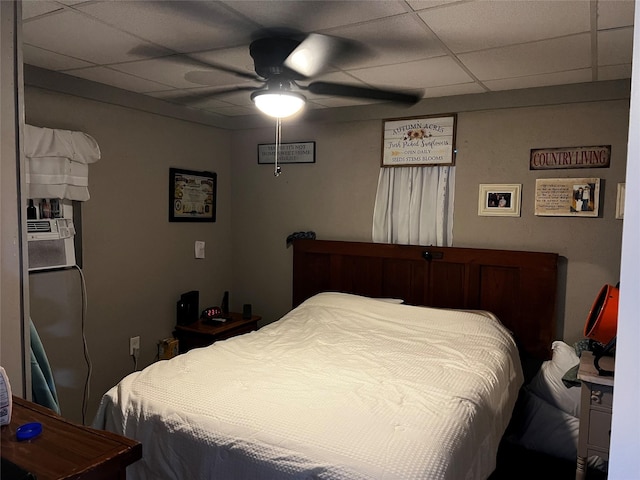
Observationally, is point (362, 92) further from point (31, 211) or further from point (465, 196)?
point (31, 211)

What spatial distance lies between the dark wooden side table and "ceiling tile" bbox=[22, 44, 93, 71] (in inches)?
84.2

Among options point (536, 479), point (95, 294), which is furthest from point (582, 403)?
point (95, 294)

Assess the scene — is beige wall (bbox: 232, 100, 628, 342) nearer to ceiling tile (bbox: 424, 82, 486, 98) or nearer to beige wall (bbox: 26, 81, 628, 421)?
beige wall (bbox: 26, 81, 628, 421)

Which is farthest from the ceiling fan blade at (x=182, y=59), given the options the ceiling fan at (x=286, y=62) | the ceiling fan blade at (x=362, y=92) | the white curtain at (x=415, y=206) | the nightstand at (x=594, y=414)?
the nightstand at (x=594, y=414)

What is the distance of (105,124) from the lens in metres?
3.13

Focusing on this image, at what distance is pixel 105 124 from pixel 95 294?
116 cm

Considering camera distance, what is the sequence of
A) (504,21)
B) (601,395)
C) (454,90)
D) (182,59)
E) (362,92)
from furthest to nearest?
1. (454,90)
2. (362,92)
3. (182,59)
4. (601,395)
5. (504,21)

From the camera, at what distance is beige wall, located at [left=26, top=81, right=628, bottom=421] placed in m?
2.92

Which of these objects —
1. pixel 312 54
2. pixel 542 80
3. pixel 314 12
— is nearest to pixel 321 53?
pixel 312 54

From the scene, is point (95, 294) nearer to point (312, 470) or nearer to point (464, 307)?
point (312, 470)

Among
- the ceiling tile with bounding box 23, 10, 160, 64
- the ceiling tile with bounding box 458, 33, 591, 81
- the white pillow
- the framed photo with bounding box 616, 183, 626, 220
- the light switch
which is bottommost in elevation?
the white pillow

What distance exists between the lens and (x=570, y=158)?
2.95m

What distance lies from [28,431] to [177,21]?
1.69m

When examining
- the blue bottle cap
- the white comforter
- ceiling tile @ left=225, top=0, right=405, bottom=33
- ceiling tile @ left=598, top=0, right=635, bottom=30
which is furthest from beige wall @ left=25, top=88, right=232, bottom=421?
ceiling tile @ left=598, top=0, right=635, bottom=30
